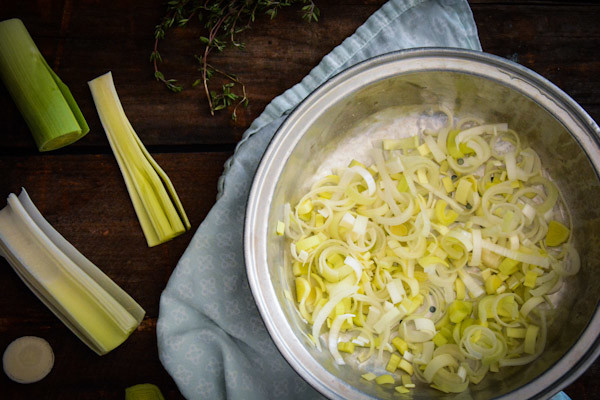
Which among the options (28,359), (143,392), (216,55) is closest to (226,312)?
(143,392)

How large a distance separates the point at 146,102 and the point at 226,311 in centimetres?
70

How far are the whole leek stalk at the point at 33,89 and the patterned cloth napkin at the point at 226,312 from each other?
0.51m

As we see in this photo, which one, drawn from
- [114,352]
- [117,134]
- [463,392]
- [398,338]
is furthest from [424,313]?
[117,134]

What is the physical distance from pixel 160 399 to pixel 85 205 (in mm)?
636

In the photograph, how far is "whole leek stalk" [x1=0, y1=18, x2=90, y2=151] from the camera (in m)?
1.60

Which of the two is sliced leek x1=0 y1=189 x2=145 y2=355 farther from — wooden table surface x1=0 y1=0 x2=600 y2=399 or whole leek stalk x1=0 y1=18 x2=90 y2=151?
whole leek stalk x1=0 y1=18 x2=90 y2=151

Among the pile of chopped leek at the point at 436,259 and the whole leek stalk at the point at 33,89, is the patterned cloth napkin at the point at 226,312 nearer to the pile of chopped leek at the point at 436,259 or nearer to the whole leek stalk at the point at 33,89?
the pile of chopped leek at the point at 436,259

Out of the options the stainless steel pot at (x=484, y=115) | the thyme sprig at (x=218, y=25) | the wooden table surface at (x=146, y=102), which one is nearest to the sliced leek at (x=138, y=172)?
the wooden table surface at (x=146, y=102)

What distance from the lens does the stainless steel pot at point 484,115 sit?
1365mm

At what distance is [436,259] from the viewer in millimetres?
1526

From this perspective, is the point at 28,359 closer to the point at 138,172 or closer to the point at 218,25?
the point at 138,172

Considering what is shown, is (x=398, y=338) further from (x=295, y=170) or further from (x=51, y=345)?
(x=51, y=345)

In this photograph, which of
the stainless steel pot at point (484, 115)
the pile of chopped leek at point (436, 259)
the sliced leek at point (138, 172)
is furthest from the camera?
the sliced leek at point (138, 172)

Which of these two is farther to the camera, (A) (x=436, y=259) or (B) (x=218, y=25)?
(B) (x=218, y=25)
